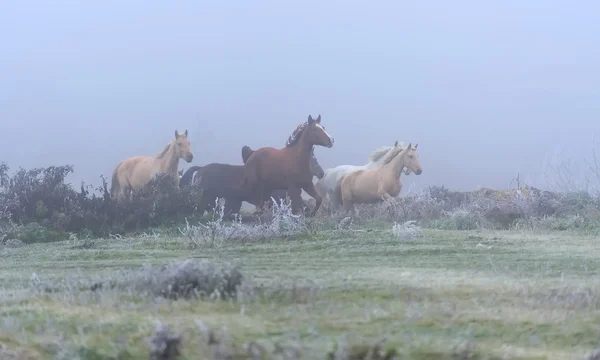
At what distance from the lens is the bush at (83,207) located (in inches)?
452

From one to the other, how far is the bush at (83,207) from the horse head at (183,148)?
1.09 metres

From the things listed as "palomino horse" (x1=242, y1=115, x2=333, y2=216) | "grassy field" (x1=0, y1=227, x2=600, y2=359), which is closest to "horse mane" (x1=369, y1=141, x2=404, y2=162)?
"palomino horse" (x1=242, y1=115, x2=333, y2=216)

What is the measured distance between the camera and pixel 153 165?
1492cm

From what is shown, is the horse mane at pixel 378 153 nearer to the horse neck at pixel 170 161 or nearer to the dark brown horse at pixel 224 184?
the dark brown horse at pixel 224 184

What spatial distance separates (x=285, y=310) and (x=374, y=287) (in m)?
0.70

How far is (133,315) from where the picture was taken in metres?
2.75

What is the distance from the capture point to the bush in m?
11.5

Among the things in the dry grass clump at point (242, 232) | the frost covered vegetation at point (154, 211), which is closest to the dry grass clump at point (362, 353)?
the dry grass clump at point (242, 232)

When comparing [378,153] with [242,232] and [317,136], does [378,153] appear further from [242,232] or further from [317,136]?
[242,232]

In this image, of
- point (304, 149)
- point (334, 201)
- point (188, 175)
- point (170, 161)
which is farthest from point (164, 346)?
point (334, 201)

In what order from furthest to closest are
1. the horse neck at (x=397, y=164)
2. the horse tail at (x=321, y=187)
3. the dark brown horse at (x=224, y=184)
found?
the horse tail at (x=321, y=187), the horse neck at (x=397, y=164), the dark brown horse at (x=224, y=184)

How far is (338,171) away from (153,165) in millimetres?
4294

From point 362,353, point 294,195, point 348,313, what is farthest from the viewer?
point 294,195

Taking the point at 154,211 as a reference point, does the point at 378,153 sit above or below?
above
